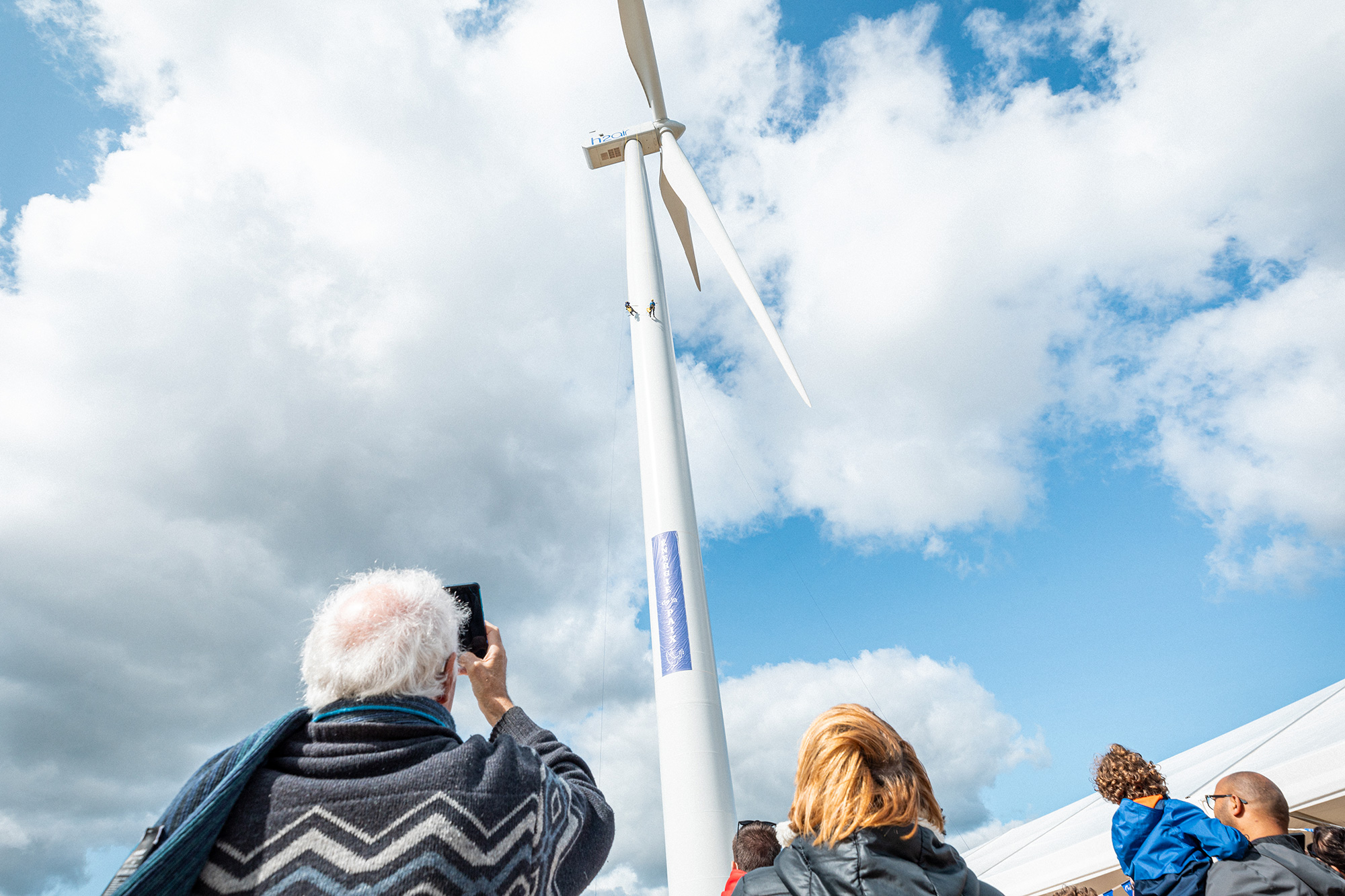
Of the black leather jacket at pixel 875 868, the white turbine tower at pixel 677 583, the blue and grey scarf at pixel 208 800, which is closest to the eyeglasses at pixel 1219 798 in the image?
the black leather jacket at pixel 875 868

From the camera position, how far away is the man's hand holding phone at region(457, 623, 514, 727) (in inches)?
161

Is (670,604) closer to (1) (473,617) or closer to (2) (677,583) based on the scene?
(2) (677,583)

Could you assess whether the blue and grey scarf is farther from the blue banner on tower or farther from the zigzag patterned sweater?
the blue banner on tower

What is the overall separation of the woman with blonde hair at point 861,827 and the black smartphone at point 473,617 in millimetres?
1808

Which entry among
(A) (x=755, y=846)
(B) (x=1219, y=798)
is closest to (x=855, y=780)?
(A) (x=755, y=846)

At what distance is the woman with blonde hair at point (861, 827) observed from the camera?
3.35m

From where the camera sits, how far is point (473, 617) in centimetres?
417

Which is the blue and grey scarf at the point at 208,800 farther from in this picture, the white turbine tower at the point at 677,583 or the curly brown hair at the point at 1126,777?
the white turbine tower at the point at 677,583

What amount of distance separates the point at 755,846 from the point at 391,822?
5.22 meters

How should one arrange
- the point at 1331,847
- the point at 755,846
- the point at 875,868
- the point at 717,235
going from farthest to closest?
the point at 717,235 → the point at 1331,847 → the point at 755,846 → the point at 875,868

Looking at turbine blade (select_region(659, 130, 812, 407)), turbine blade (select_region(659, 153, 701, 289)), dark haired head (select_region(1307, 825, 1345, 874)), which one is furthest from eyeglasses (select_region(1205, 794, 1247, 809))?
turbine blade (select_region(659, 153, 701, 289))

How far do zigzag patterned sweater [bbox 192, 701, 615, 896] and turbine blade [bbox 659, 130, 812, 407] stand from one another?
17928 millimetres

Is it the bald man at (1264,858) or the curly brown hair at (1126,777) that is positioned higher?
the curly brown hair at (1126,777)

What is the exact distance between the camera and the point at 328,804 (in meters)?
2.91
